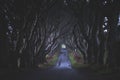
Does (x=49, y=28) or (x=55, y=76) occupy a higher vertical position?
(x=49, y=28)

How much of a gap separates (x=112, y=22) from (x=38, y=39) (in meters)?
17.1

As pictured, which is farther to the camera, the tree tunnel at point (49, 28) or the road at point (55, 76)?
the tree tunnel at point (49, 28)

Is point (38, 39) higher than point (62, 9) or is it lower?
lower

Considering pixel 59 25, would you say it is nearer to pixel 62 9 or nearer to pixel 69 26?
pixel 69 26

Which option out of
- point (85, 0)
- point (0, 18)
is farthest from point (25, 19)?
point (85, 0)

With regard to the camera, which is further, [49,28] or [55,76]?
[49,28]

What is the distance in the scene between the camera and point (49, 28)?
50.1 meters

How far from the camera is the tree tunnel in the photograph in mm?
29656

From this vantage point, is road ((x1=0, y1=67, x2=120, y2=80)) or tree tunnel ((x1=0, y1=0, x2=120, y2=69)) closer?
road ((x1=0, y1=67, x2=120, y2=80))

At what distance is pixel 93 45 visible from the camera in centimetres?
4084

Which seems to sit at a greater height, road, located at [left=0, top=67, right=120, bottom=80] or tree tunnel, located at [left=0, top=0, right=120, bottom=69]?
tree tunnel, located at [left=0, top=0, right=120, bottom=69]

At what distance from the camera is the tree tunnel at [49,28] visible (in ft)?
97.3

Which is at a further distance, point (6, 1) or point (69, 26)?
point (69, 26)

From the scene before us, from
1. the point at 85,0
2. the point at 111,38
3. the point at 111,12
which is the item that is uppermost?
the point at 85,0
